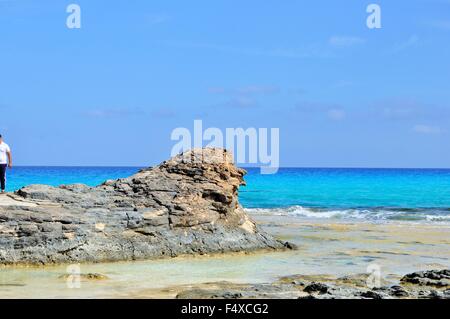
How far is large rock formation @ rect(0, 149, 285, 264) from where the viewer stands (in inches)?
561

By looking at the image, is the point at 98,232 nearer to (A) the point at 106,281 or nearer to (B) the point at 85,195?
(B) the point at 85,195

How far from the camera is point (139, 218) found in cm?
1542

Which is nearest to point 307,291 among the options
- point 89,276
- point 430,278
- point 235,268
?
point 430,278

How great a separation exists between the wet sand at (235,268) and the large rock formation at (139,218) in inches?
15.5

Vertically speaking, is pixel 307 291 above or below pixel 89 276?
below

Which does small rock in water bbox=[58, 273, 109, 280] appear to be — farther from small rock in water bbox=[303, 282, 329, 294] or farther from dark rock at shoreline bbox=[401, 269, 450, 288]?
dark rock at shoreline bbox=[401, 269, 450, 288]

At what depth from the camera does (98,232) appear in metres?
14.8

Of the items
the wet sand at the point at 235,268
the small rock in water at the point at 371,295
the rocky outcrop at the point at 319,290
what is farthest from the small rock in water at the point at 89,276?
the small rock in water at the point at 371,295

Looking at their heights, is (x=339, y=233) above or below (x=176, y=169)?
below

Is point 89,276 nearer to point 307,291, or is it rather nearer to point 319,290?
point 307,291

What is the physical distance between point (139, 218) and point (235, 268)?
2608 millimetres

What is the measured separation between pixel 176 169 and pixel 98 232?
2.85 meters

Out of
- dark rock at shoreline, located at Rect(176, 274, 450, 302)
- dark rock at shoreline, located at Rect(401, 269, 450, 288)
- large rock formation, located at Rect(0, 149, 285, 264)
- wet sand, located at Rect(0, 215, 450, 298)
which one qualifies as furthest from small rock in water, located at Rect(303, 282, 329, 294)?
large rock formation, located at Rect(0, 149, 285, 264)
